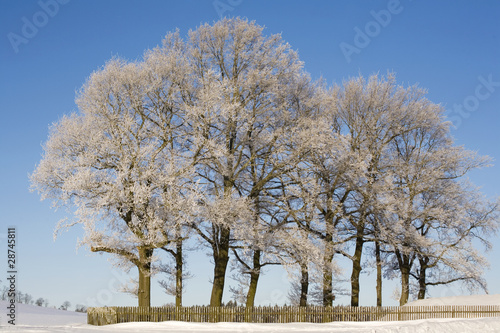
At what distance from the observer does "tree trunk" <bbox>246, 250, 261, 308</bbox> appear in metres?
26.5

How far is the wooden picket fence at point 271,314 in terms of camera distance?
24.8m

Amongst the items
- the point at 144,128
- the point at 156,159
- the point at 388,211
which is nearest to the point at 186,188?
the point at 156,159

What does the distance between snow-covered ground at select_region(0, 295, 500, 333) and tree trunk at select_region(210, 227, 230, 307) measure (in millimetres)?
1738

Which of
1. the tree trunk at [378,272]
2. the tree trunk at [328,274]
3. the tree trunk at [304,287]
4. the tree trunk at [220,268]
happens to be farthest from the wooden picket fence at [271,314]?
the tree trunk at [378,272]

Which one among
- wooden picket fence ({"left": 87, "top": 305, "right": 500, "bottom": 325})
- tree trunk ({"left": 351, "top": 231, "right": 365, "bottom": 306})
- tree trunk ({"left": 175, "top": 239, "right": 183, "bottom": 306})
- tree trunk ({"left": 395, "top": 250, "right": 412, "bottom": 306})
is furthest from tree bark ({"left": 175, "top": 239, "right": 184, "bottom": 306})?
tree trunk ({"left": 395, "top": 250, "right": 412, "bottom": 306})

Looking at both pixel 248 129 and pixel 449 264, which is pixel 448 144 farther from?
pixel 248 129

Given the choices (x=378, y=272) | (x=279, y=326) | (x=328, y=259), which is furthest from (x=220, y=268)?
(x=378, y=272)

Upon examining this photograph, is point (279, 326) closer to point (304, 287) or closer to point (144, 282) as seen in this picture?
point (304, 287)

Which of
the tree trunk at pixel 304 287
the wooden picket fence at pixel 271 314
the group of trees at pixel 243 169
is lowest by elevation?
the wooden picket fence at pixel 271 314

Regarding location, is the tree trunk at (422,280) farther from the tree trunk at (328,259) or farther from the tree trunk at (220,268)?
the tree trunk at (220,268)

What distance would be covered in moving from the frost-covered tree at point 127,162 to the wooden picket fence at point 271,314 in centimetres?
93

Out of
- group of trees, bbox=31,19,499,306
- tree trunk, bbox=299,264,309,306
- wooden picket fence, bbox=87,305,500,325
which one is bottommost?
wooden picket fence, bbox=87,305,500,325

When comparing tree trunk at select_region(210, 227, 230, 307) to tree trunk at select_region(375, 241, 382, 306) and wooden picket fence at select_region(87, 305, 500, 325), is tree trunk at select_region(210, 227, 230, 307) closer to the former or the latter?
wooden picket fence at select_region(87, 305, 500, 325)

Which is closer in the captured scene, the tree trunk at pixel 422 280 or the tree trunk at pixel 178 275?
the tree trunk at pixel 178 275
